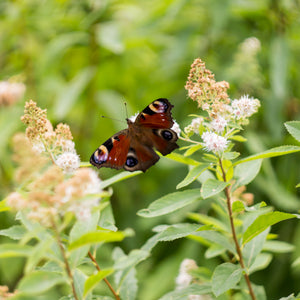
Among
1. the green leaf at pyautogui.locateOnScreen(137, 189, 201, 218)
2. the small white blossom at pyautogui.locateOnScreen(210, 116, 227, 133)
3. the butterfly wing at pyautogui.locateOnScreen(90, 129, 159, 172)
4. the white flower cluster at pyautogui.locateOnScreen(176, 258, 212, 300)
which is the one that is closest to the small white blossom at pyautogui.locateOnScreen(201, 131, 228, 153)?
the small white blossom at pyautogui.locateOnScreen(210, 116, 227, 133)

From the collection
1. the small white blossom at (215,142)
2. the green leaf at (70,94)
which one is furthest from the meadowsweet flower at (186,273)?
the green leaf at (70,94)

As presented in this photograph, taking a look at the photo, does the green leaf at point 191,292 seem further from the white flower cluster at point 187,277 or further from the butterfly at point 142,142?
the butterfly at point 142,142

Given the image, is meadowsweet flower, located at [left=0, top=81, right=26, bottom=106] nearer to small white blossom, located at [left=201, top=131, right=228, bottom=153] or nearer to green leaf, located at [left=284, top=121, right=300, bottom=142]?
small white blossom, located at [left=201, top=131, right=228, bottom=153]

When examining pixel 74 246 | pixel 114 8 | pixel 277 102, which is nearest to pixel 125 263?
pixel 74 246

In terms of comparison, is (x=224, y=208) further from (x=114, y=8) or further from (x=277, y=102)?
(x=114, y=8)

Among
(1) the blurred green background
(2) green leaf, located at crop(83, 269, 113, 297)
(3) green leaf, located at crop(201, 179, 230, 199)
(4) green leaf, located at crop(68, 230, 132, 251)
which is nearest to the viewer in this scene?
(4) green leaf, located at crop(68, 230, 132, 251)

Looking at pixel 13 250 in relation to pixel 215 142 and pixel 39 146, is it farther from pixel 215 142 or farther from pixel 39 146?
pixel 215 142
